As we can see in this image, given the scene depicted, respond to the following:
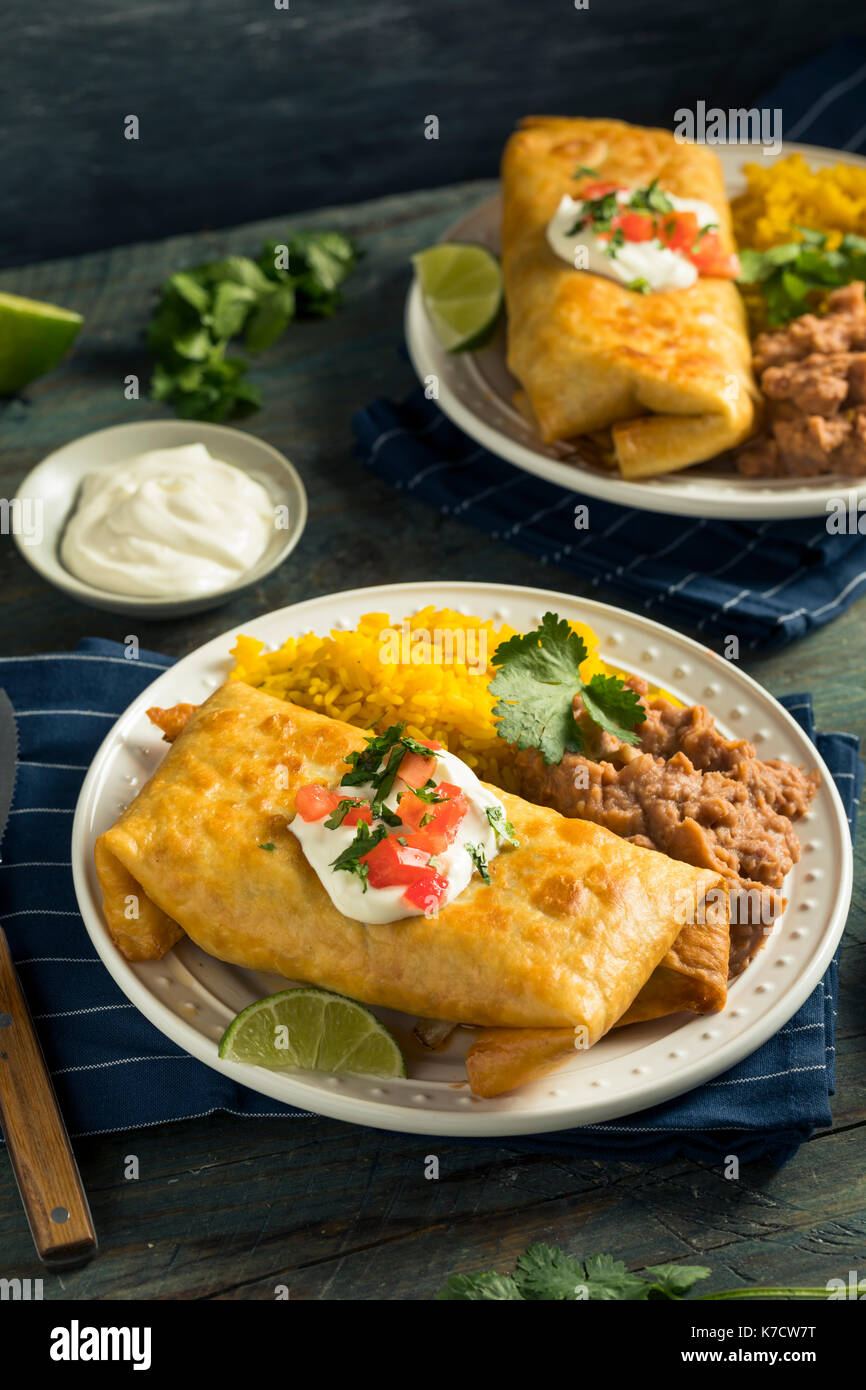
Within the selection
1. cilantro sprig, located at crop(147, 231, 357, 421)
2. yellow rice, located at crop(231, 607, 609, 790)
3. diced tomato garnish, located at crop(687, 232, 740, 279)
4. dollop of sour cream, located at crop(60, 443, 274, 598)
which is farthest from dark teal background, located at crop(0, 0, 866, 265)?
yellow rice, located at crop(231, 607, 609, 790)

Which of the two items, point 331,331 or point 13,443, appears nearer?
point 13,443

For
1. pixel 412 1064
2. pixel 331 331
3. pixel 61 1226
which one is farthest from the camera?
pixel 331 331

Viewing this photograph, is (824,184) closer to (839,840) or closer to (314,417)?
(314,417)

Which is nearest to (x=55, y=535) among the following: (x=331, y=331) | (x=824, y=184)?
(x=331, y=331)

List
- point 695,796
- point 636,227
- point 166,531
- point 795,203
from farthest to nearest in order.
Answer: point 795,203 < point 636,227 < point 166,531 < point 695,796

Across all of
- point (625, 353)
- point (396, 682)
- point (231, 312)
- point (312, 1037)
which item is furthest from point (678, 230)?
point (312, 1037)

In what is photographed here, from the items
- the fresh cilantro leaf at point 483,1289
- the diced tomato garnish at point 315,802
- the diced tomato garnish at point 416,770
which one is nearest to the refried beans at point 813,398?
the diced tomato garnish at point 416,770

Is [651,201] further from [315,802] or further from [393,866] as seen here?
[393,866]
